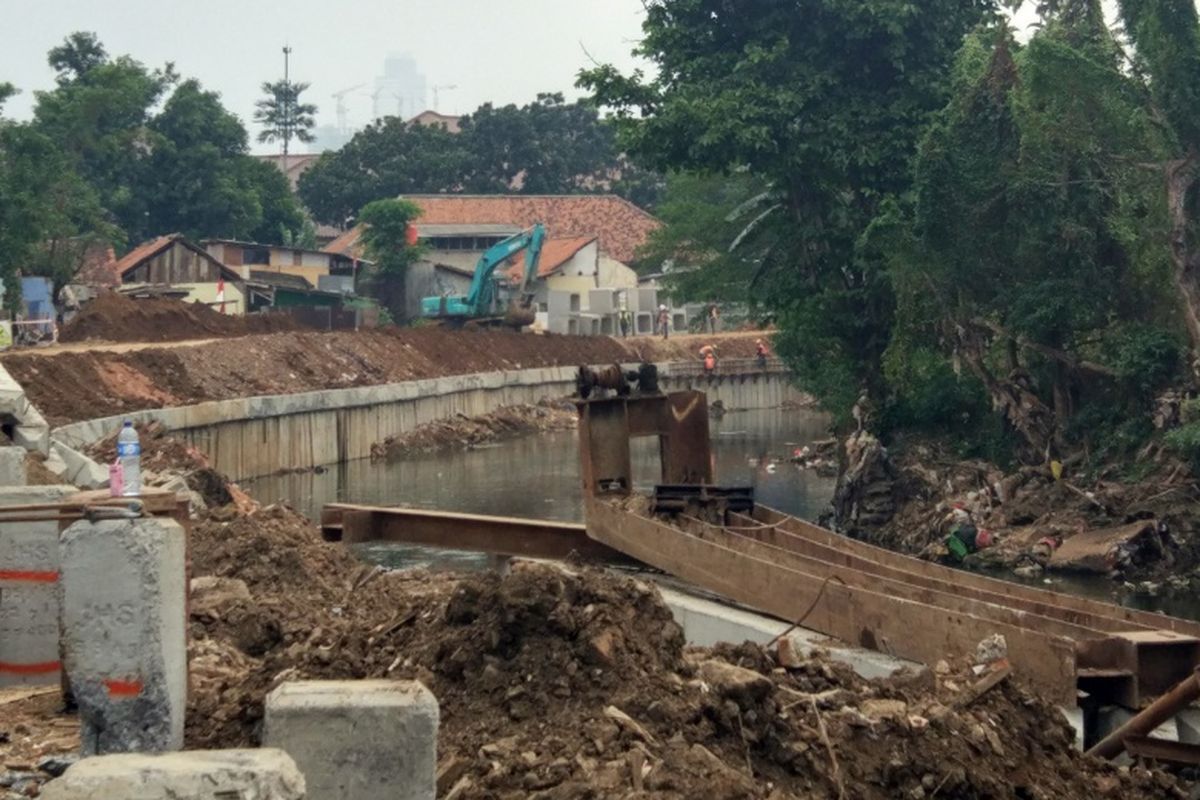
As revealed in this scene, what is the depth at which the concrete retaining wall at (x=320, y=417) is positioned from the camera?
33125 mm

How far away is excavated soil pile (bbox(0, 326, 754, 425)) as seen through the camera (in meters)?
32.8

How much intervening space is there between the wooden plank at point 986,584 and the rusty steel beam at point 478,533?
1.59 m

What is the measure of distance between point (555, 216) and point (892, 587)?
62.2 m

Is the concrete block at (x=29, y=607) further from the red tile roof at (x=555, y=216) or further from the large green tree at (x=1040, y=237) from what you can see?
the red tile roof at (x=555, y=216)

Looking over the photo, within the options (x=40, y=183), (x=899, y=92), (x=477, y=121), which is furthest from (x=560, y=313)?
(x=899, y=92)

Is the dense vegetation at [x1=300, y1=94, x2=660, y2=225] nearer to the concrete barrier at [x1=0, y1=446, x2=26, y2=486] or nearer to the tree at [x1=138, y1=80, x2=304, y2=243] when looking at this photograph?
the tree at [x1=138, y1=80, x2=304, y2=243]

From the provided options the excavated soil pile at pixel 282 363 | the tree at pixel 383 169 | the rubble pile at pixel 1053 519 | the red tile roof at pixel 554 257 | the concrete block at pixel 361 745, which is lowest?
the rubble pile at pixel 1053 519

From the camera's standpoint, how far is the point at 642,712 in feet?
23.7

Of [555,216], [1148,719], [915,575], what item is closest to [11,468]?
[915,575]

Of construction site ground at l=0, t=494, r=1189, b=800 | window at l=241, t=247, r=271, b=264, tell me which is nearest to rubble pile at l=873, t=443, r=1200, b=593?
construction site ground at l=0, t=494, r=1189, b=800

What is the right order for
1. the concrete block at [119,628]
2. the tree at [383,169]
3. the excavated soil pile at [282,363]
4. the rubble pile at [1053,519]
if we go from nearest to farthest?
the concrete block at [119,628], the rubble pile at [1053,519], the excavated soil pile at [282,363], the tree at [383,169]

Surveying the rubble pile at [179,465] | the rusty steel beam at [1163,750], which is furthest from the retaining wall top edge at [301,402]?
the rusty steel beam at [1163,750]

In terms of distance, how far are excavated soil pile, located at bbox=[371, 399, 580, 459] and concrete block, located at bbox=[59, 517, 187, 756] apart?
102 ft

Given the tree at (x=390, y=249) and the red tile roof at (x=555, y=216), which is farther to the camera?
the red tile roof at (x=555, y=216)
